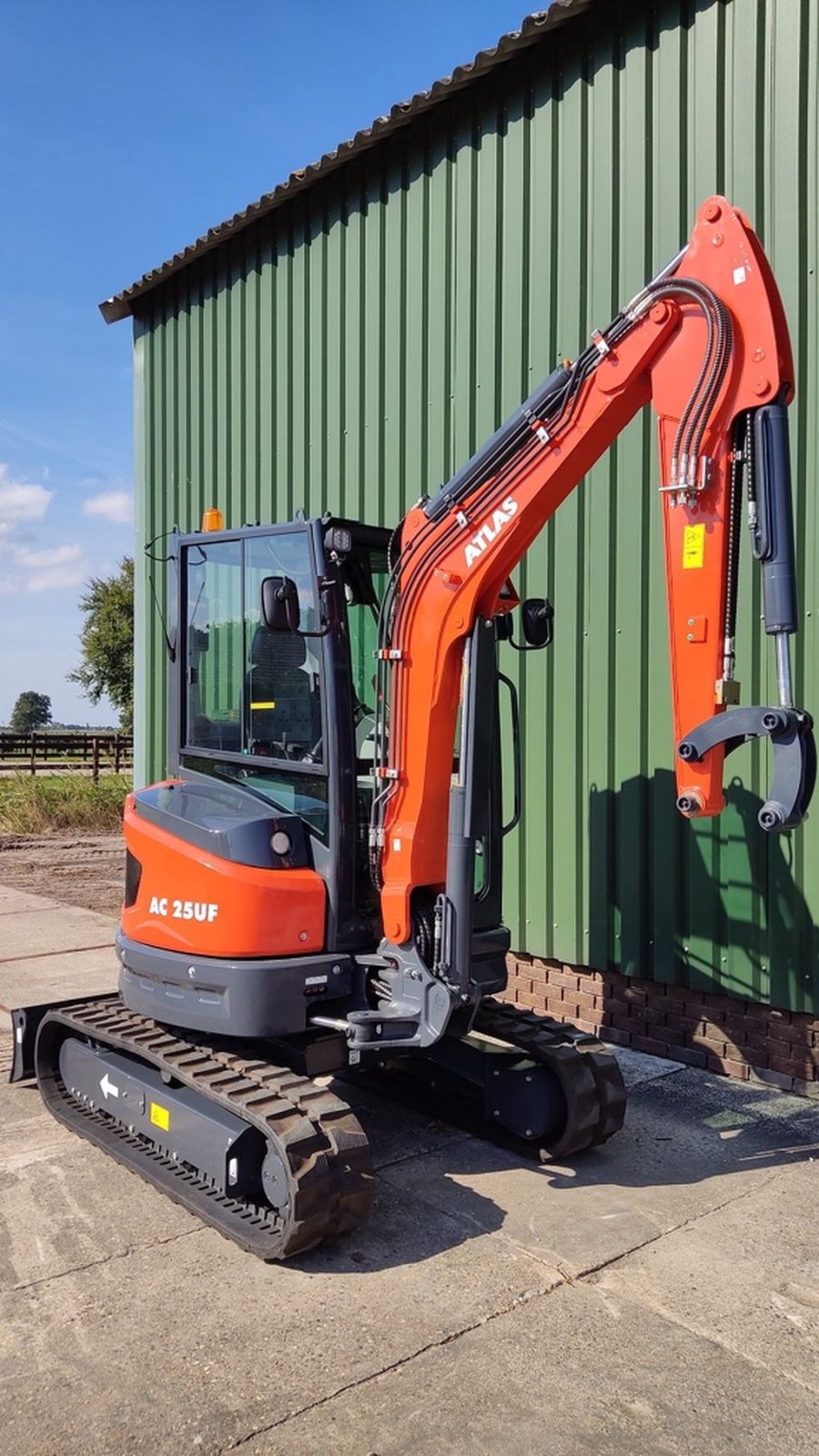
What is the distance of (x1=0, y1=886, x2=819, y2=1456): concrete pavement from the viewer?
3.29 meters

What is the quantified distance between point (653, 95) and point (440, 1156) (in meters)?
6.23

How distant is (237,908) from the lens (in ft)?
15.8


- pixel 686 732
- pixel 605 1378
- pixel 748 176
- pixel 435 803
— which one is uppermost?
pixel 748 176

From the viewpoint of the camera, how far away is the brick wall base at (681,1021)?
6.30 m

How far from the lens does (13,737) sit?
110 feet

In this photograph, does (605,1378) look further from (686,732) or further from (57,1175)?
(57,1175)

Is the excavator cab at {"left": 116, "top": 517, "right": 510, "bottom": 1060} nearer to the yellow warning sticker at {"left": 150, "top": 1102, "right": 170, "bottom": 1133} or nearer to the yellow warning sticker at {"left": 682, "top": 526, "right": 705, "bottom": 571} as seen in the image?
the yellow warning sticker at {"left": 150, "top": 1102, "right": 170, "bottom": 1133}

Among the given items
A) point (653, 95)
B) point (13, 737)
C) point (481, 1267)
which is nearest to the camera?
point (481, 1267)

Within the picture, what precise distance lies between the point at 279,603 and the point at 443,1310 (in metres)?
2.66

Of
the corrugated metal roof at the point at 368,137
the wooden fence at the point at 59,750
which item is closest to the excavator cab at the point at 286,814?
the corrugated metal roof at the point at 368,137

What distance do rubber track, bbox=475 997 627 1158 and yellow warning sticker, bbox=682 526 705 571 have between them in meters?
2.29

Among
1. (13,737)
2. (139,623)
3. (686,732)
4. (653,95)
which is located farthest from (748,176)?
(13,737)

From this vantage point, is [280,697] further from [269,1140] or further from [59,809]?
[59,809]

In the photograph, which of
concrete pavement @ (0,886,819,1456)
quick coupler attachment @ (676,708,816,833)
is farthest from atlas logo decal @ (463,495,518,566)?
concrete pavement @ (0,886,819,1456)
